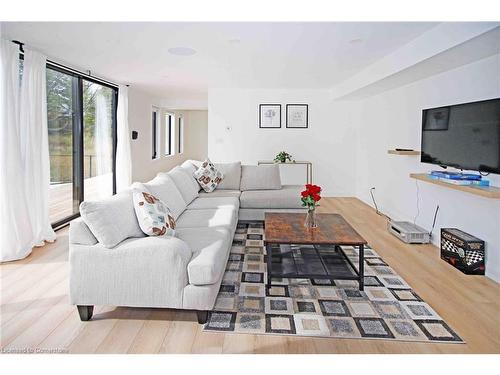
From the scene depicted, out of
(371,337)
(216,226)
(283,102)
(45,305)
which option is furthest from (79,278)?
(283,102)

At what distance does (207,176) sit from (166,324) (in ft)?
10.6

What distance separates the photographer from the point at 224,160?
27.1 ft

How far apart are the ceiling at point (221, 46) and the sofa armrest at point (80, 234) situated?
77.5 inches

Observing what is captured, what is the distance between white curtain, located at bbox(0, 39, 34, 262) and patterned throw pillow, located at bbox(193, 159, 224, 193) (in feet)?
7.43

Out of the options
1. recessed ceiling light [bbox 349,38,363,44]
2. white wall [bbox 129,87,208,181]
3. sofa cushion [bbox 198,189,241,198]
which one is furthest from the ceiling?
sofa cushion [bbox 198,189,241,198]

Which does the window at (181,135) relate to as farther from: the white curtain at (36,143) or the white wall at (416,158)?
the white curtain at (36,143)

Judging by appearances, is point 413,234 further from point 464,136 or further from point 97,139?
point 97,139

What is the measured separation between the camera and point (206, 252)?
280 centimetres

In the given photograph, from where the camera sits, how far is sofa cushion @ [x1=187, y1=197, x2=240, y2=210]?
180 inches

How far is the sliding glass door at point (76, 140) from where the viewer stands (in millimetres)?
5188

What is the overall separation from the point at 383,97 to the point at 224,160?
11.1ft

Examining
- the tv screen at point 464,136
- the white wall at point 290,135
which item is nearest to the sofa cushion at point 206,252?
the tv screen at point 464,136

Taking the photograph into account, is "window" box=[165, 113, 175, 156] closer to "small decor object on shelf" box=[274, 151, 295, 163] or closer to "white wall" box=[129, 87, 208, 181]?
"white wall" box=[129, 87, 208, 181]

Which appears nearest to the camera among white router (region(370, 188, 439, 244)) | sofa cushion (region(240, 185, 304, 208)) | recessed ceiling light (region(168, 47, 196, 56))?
recessed ceiling light (region(168, 47, 196, 56))
